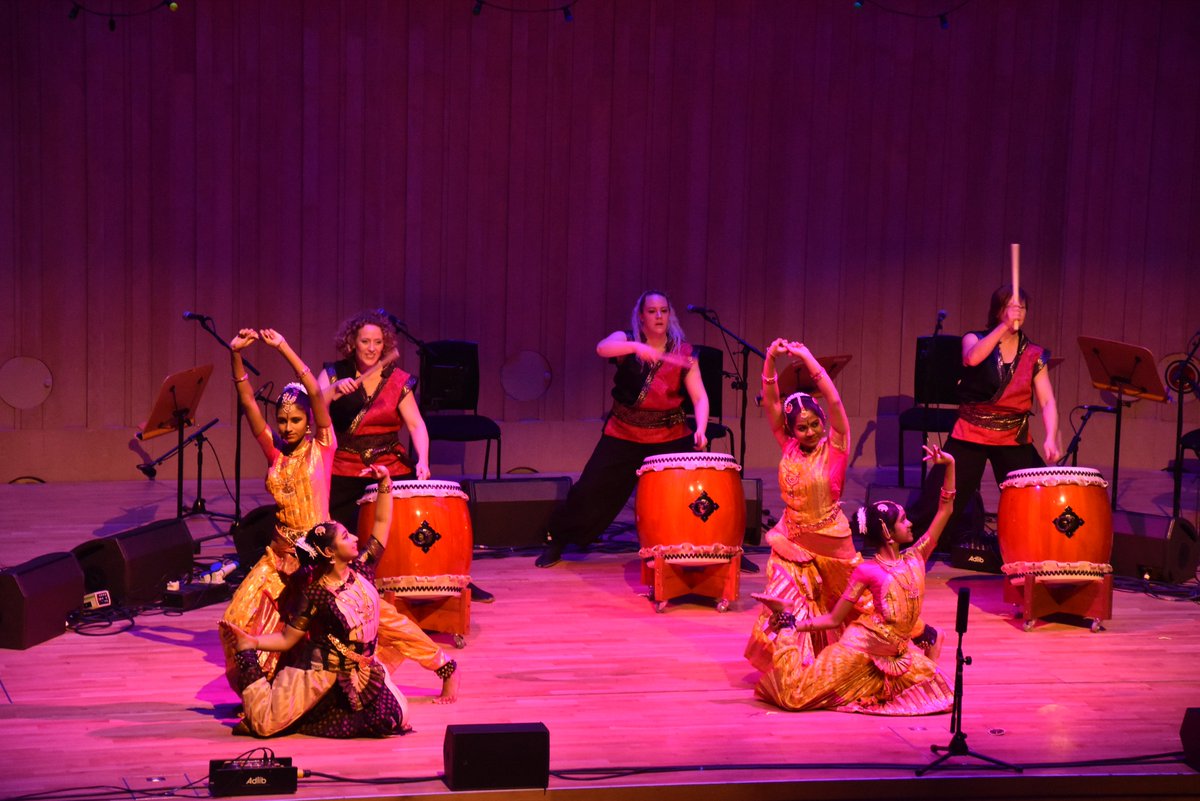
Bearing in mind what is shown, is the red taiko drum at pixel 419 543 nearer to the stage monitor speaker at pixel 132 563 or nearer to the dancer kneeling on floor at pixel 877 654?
the stage monitor speaker at pixel 132 563

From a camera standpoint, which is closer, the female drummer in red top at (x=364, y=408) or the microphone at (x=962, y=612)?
the microphone at (x=962, y=612)

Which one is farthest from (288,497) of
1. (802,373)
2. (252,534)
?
(802,373)

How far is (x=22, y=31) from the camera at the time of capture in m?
8.36

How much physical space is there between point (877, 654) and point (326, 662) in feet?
5.95

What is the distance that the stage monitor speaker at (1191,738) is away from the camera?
4219mm

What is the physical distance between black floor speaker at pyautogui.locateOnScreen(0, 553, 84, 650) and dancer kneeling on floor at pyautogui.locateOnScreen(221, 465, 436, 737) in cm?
129

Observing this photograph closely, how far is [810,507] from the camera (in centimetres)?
523

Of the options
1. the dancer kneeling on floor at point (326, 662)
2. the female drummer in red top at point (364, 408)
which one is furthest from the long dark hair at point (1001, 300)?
the dancer kneeling on floor at point (326, 662)

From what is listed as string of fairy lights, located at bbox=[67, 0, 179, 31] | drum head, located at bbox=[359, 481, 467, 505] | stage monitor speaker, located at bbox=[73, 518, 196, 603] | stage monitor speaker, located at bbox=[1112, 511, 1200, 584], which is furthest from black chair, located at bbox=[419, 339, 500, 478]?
stage monitor speaker, located at bbox=[1112, 511, 1200, 584]

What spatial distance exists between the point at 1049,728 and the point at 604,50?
6.05 m

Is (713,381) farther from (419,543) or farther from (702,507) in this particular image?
(419,543)

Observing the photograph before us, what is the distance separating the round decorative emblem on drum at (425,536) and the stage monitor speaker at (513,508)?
1637 millimetres

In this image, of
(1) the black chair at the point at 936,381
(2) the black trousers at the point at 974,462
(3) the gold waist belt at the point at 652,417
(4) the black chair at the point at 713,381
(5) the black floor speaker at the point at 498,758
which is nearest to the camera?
(5) the black floor speaker at the point at 498,758

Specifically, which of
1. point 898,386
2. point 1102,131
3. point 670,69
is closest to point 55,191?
point 670,69
